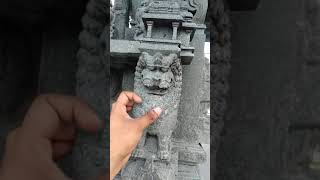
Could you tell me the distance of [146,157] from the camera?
A: 1680 mm

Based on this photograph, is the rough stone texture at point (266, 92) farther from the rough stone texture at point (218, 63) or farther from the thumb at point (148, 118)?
the thumb at point (148, 118)

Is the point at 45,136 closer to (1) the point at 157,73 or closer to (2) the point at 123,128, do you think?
(2) the point at 123,128

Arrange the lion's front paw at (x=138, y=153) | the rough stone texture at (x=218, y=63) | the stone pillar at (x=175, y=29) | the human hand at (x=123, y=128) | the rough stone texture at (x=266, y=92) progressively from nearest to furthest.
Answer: the human hand at (x=123, y=128)
the stone pillar at (x=175, y=29)
the lion's front paw at (x=138, y=153)
the rough stone texture at (x=218, y=63)
the rough stone texture at (x=266, y=92)

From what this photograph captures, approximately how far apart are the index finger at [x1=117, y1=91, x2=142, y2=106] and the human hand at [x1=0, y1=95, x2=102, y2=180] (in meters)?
0.21

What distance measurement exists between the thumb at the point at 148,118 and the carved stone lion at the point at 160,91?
3 cm

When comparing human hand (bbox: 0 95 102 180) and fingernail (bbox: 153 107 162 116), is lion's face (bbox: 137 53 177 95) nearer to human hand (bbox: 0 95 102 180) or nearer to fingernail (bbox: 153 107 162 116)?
fingernail (bbox: 153 107 162 116)

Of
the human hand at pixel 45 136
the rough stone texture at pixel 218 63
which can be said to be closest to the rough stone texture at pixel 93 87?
the human hand at pixel 45 136

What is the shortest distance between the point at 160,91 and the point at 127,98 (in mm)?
185

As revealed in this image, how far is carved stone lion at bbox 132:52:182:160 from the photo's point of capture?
1.52m

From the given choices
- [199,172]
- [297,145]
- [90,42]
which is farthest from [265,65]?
[90,42]

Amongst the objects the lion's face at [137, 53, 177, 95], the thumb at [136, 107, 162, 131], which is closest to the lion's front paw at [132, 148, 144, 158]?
the thumb at [136, 107, 162, 131]

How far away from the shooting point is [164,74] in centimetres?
155

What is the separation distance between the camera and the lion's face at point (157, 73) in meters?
1.52

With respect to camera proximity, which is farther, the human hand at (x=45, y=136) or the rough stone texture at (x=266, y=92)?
the rough stone texture at (x=266, y=92)
